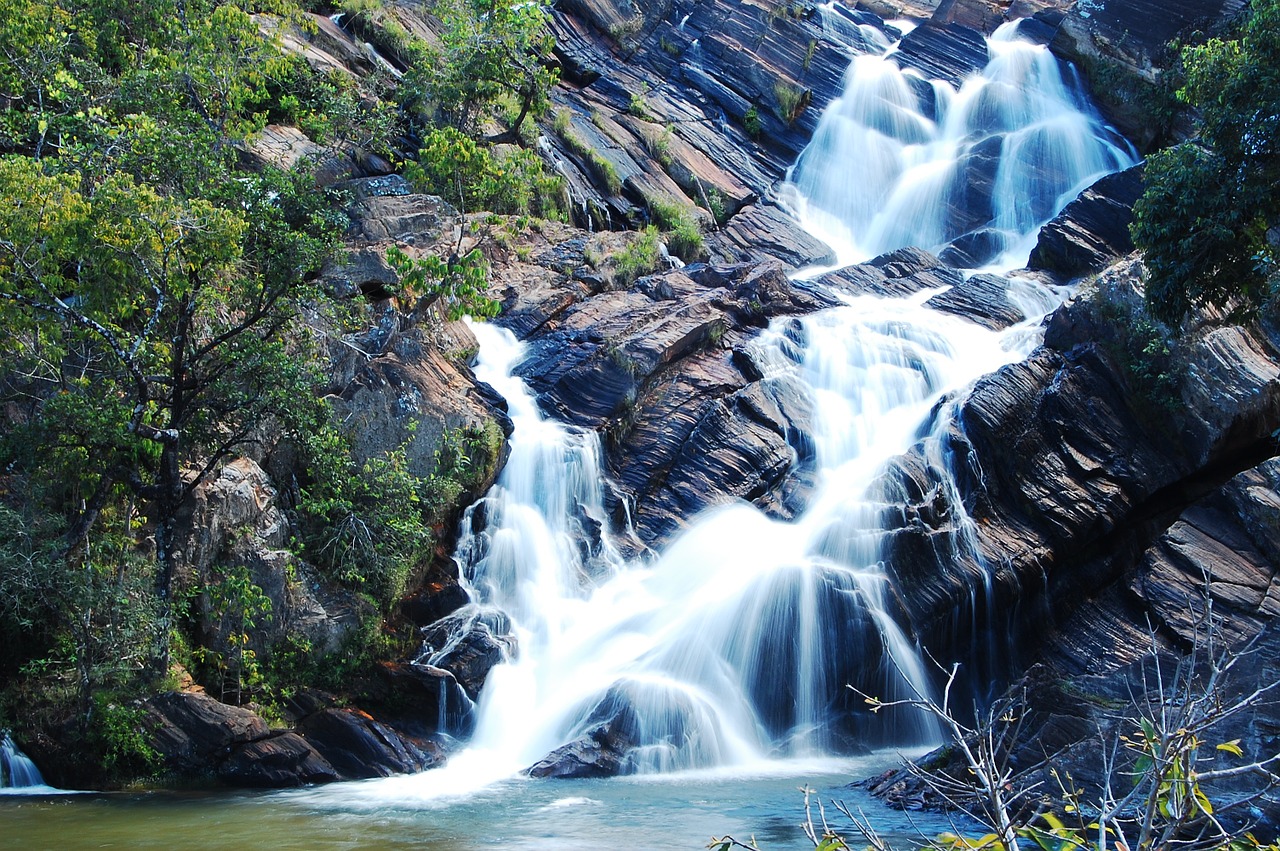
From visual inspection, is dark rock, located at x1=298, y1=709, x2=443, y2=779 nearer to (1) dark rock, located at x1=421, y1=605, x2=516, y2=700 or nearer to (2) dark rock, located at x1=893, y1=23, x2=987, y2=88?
(1) dark rock, located at x1=421, y1=605, x2=516, y2=700

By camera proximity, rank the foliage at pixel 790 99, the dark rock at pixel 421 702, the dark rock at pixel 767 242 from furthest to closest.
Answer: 1. the foliage at pixel 790 99
2. the dark rock at pixel 767 242
3. the dark rock at pixel 421 702

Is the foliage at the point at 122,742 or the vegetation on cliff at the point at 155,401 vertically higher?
the vegetation on cliff at the point at 155,401

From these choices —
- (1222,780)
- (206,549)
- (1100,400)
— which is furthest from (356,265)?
(1222,780)

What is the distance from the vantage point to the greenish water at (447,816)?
9891mm

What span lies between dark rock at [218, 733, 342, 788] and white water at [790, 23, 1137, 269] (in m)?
20.7

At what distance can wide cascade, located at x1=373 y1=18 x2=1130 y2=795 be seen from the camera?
14352 mm

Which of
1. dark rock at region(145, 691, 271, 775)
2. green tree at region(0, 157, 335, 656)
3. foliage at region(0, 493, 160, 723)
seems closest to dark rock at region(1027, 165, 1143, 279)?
green tree at region(0, 157, 335, 656)

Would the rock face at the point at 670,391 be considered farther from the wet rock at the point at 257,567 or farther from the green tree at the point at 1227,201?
the green tree at the point at 1227,201

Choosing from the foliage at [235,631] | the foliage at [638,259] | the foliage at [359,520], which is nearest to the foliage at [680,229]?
the foliage at [638,259]

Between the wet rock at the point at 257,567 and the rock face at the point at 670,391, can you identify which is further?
the rock face at the point at 670,391

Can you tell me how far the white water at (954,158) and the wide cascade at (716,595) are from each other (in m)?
6.61

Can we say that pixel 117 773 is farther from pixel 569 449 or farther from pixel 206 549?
pixel 569 449

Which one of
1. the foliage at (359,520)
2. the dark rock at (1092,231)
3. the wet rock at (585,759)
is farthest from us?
the dark rock at (1092,231)

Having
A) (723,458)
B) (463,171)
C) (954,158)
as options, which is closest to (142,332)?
(463,171)
